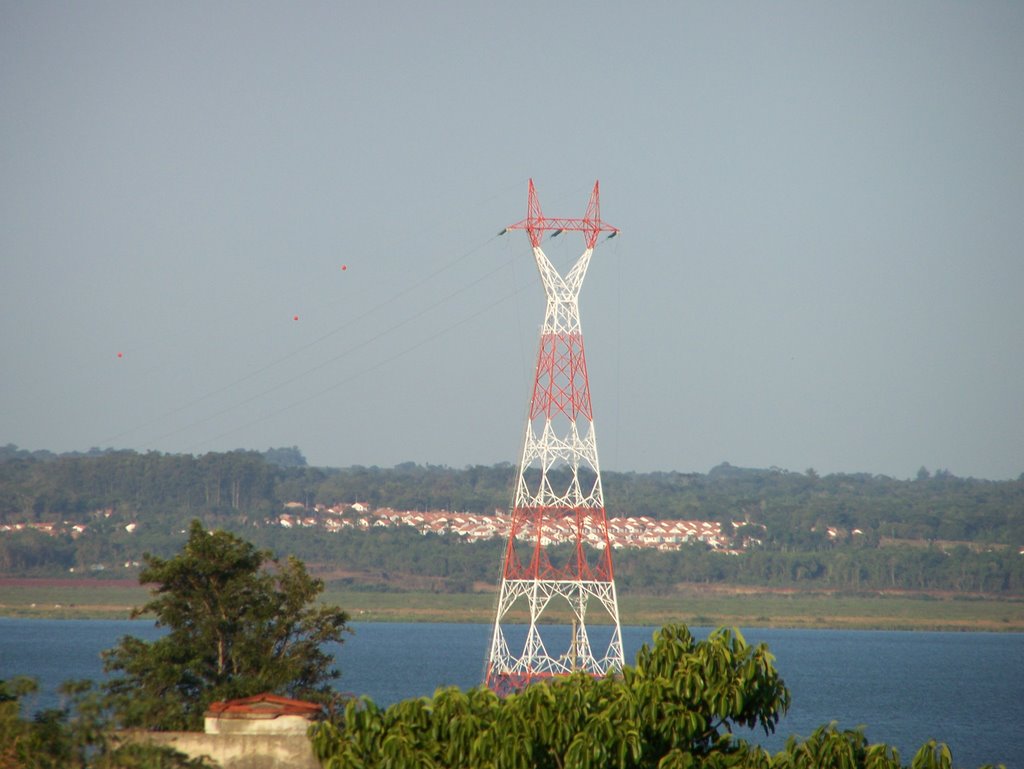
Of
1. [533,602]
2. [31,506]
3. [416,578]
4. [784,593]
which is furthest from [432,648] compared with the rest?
[31,506]

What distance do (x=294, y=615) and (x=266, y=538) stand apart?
13035 centimetres

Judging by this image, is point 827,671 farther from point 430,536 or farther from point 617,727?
point 430,536

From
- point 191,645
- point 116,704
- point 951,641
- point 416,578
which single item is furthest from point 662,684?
point 416,578

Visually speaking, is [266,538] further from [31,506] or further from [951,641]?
[951,641]

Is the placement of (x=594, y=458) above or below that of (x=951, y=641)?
above

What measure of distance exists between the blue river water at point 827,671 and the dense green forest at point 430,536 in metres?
7.89

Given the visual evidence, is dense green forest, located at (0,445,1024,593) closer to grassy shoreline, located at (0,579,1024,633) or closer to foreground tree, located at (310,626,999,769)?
grassy shoreline, located at (0,579,1024,633)

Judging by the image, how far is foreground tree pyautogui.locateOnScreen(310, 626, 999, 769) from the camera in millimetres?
18812

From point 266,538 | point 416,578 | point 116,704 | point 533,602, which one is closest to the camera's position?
point 116,704

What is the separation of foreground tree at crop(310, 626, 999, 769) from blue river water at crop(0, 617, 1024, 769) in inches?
454

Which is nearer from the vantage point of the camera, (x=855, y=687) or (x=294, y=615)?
(x=294, y=615)

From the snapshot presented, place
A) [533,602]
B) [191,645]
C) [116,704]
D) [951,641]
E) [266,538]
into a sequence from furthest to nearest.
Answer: [266,538] < [951,641] < [533,602] < [191,645] < [116,704]

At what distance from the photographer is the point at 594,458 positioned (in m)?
35.9

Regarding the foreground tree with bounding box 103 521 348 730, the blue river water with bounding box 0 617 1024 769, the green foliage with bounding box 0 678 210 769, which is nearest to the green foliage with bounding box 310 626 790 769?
the green foliage with bounding box 0 678 210 769
